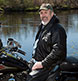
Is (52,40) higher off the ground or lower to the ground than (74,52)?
higher

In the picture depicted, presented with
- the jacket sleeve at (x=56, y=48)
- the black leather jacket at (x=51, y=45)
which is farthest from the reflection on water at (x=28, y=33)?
the jacket sleeve at (x=56, y=48)

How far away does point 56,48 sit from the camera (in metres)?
3.17

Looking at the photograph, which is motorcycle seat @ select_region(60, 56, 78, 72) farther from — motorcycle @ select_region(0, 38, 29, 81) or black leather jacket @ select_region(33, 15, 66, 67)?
motorcycle @ select_region(0, 38, 29, 81)

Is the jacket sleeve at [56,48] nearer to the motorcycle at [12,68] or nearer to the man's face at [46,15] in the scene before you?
the man's face at [46,15]

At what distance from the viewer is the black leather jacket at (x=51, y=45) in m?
3.16

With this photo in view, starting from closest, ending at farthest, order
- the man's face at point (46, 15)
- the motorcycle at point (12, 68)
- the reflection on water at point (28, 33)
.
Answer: the man's face at point (46, 15)
the motorcycle at point (12, 68)
the reflection on water at point (28, 33)

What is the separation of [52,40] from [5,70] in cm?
108

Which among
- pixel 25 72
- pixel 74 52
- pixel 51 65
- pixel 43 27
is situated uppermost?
pixel 43 27

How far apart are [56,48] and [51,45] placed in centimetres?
13

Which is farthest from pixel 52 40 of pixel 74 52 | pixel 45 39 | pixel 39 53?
pixel 74 52

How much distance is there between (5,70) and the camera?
3.67 metres

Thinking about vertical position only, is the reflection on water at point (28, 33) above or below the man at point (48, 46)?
below

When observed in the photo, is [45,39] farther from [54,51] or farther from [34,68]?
[34,68]

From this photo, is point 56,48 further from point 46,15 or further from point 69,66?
point 46,15
